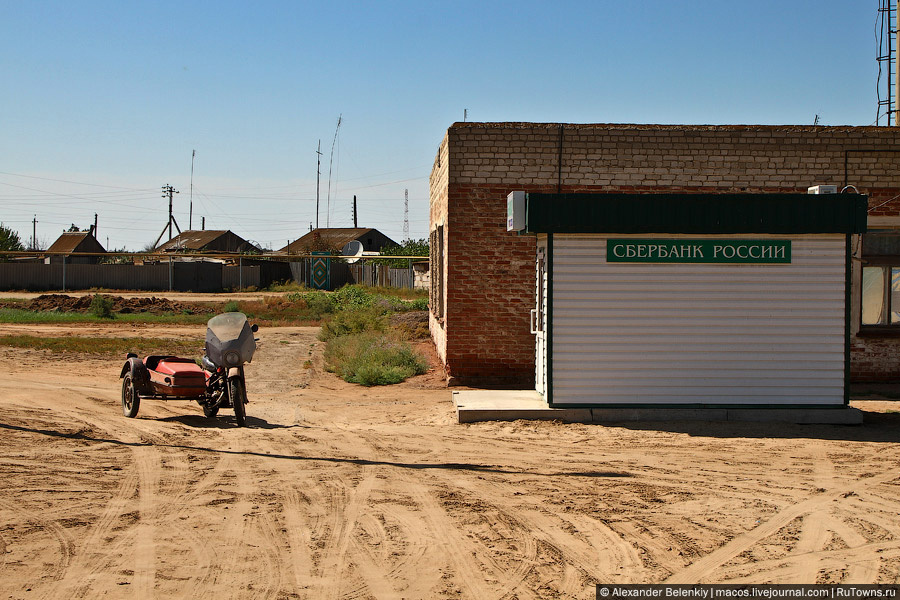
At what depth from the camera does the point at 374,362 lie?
15797mm

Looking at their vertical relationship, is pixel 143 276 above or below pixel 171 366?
above

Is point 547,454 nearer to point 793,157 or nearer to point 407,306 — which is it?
point 793,157

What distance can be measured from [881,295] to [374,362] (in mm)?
9442

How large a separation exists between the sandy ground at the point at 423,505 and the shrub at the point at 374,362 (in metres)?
3.60

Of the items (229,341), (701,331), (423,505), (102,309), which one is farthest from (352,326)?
(423,505)

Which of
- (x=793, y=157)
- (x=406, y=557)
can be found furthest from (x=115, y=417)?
(x=793, y=157)

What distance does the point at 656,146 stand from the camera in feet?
47.4

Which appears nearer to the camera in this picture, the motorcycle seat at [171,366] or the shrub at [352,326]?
the motorcycle seat at [171,366]

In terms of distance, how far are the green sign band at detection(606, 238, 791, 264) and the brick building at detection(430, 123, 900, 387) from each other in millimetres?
3266

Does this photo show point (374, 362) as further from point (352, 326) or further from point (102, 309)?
point (102, 309)

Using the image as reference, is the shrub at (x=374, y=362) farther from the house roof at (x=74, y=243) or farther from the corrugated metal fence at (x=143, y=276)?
the house roof at (x=74, y=243)

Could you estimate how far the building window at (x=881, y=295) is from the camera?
15.0 m

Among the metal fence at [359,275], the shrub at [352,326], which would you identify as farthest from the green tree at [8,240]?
the shrub at [352,326]

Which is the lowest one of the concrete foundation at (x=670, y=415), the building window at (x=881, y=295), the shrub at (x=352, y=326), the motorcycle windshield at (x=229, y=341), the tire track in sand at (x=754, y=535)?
the tire track in sand at (x=754, y=535)
